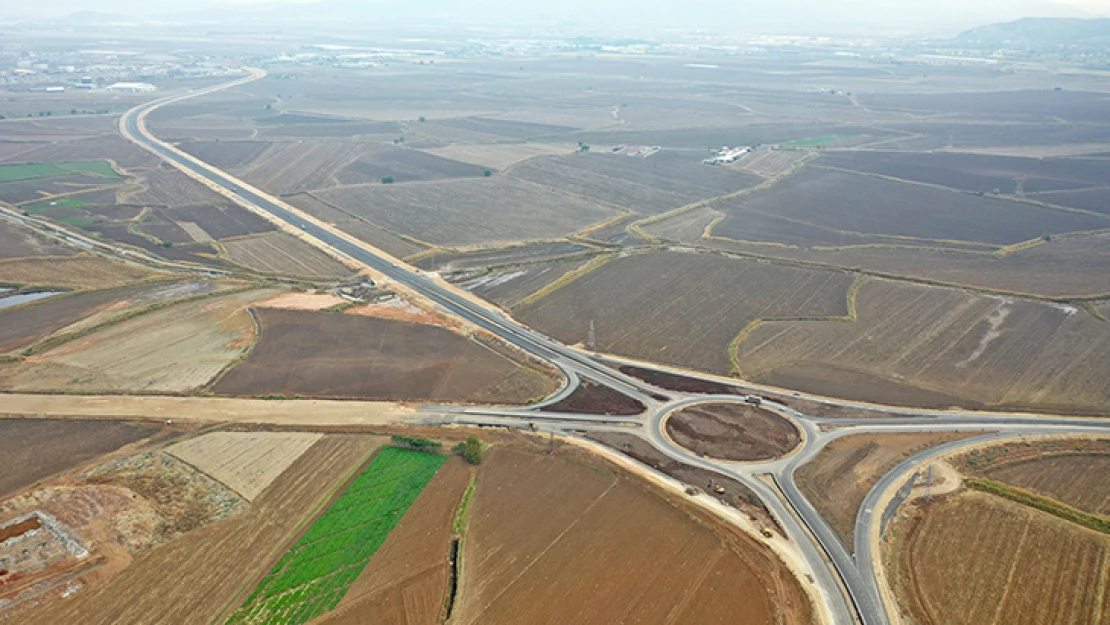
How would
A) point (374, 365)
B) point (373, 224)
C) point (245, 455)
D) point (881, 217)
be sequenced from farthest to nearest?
point (881, 217) < point (373, 224) < point (374, 365) < point (245, 455)

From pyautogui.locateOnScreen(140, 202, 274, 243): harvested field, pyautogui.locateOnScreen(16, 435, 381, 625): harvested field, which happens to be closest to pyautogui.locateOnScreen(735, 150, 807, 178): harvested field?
pyautogui.locateOnScreen(140, 202, 274, 243): harvested field

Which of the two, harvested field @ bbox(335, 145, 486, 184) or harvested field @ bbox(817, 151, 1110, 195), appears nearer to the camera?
harvested field @ bbox(817, 151, 1110, 195)

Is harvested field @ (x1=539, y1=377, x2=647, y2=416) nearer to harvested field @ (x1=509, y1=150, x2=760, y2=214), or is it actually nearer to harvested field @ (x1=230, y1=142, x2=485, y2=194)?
harvested field @ (x1=509, y1=150, x2=760, y2=214)

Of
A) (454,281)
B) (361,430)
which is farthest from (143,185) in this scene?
(361,430)

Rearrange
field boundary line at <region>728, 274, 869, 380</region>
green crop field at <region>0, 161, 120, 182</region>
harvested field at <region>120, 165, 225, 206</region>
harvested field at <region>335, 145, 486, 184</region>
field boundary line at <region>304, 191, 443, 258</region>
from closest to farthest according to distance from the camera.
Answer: field boundary line at <region>728, 274, 869, 380</region>, field boundary line at <region>304, 191, 443, 258</region>, harvested field at <region>120, 165, 225, 206</region>, green crop field at <region>0, 161, 120, 182</region>, harvested field at <region>335, 145, 486, 184</region>

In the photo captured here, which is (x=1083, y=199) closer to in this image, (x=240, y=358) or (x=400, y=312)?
(x=400, y=312)

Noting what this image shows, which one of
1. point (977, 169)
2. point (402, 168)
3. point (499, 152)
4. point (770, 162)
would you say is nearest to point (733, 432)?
point (770, 162)

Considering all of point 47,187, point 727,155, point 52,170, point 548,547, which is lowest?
point 548,547

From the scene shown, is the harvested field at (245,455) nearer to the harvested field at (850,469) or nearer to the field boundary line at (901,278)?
the harvested field at (850,469)
